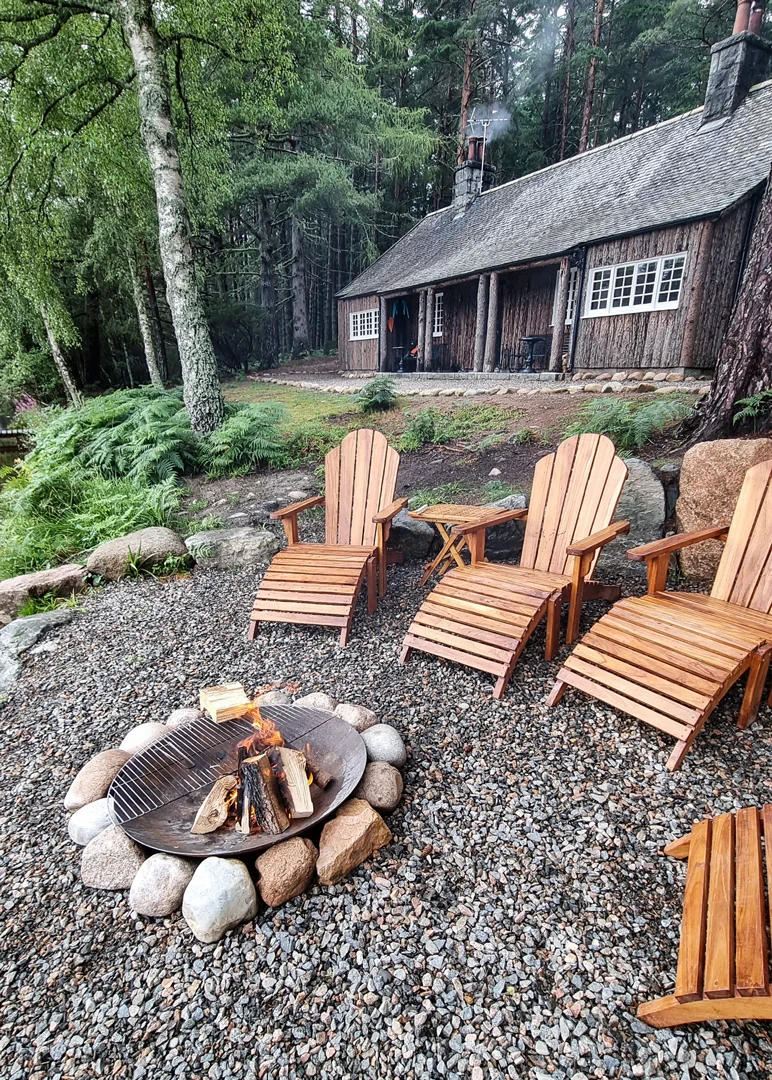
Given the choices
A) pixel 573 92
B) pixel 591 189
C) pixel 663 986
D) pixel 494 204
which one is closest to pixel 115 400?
pixel 663 986

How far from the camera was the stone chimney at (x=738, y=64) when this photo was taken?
8.70 m

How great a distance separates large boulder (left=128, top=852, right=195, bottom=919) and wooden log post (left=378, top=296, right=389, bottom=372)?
1381 cm

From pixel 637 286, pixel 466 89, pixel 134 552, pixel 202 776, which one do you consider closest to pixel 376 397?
pixel 134 552

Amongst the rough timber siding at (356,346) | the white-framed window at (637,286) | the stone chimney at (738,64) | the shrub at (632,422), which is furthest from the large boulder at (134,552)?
the stone chimney at (738,64)

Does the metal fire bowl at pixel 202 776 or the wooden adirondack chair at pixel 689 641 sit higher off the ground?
the wooden adirondack chair at pixel 689 641

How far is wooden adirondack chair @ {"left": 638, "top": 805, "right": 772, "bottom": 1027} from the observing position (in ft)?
3.56

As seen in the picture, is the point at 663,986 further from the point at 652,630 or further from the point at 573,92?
the point at 573,92

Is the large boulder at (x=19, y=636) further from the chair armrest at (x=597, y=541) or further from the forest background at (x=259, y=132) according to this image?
the forest background at (x=259, y=132)

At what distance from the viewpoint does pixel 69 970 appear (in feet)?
4.67

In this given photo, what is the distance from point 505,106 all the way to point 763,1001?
26.6 m

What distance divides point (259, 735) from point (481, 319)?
37.3ft

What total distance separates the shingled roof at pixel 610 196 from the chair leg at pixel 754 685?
8455 millimetres

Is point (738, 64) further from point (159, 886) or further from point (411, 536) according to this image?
point (159, 886)

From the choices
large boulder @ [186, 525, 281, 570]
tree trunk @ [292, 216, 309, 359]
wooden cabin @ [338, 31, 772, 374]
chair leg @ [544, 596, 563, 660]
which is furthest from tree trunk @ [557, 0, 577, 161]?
chair leg @ [544, 596, 563, 660]
